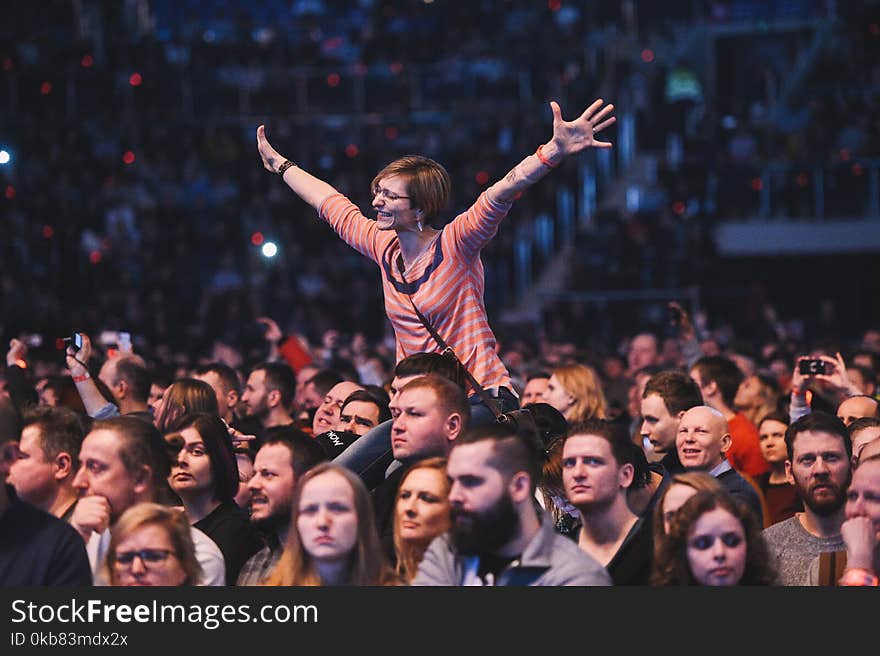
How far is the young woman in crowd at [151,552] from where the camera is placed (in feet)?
16.2

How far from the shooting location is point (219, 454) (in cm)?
647

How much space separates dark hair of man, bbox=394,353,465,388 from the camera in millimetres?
6250

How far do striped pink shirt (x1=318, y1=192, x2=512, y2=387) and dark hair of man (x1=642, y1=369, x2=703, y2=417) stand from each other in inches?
60.4

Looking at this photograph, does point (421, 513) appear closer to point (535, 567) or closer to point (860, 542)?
point (535, 567)

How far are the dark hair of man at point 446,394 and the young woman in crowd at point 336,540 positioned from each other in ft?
3.03

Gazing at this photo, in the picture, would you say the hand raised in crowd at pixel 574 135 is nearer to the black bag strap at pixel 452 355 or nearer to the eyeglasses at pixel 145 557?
the black bag strap at pixel 452 355

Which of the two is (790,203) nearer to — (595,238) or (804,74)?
(595,238)

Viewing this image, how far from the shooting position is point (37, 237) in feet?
66.2

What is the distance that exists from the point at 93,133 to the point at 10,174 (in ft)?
4.47

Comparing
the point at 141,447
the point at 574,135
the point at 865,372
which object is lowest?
the point at 141,447

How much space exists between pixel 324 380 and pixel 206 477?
302 cm

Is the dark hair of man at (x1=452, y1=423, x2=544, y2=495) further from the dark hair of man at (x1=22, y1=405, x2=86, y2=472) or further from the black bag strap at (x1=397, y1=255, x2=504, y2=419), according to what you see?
the dark hair of man at (x1=22, y1=405, x2=86, y2=472)

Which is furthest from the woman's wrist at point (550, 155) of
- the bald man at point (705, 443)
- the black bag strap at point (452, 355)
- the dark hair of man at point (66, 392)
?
the dark hair of man at point (66, 392)

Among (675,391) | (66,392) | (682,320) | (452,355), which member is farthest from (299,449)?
(682,320)
